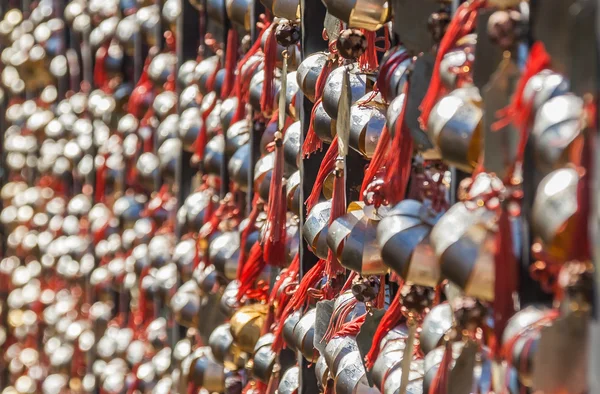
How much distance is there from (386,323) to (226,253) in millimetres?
428

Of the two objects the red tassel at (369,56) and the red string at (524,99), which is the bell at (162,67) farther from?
the red string at (524,99)

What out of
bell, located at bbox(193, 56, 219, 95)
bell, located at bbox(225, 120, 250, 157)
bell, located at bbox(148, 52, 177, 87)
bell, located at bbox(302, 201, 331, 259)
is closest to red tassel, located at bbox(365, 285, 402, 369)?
bell, located at bbox(302, 201, 331, 259)

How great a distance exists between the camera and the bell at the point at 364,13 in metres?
0.62

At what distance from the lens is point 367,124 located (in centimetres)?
65

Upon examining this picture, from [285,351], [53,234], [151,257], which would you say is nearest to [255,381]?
[285,351]

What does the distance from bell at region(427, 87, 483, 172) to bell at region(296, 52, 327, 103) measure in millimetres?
298

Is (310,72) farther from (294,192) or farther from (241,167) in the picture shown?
(241,167)

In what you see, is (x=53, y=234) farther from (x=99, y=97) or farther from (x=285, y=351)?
(x=285, y=351)

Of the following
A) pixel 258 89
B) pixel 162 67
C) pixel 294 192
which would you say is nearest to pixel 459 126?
pixel 294 192

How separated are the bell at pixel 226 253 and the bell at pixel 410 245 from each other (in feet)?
1.68

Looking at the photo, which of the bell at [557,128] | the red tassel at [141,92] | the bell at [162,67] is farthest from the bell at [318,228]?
the red tassel at [141,92]

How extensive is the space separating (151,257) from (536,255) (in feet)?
3.22

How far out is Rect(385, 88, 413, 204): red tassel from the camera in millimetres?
547

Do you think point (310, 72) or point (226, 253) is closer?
point (310, 72)
